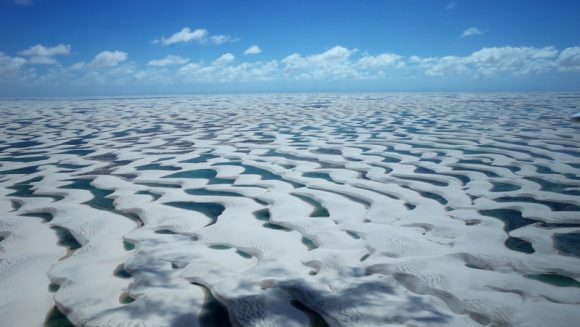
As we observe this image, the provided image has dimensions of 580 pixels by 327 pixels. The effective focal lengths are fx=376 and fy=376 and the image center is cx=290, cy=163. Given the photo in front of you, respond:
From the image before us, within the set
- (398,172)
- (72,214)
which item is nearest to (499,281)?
(398,172)

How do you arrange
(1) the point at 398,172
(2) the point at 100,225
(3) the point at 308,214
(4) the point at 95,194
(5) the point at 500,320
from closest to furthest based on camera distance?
(5) the point at 500,320, (2) the point at 100,225, (3) the point at 308,214, (4) the point at 95,194, (1) the point at 398,172

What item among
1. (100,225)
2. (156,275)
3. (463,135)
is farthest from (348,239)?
(463,135)

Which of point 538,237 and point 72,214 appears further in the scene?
point 72,214

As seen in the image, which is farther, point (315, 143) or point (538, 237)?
point (315, 143)

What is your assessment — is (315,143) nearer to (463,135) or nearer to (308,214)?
(463,135)

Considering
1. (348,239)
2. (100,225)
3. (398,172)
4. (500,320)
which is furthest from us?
(398,172)

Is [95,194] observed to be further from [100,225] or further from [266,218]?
[266,218]
